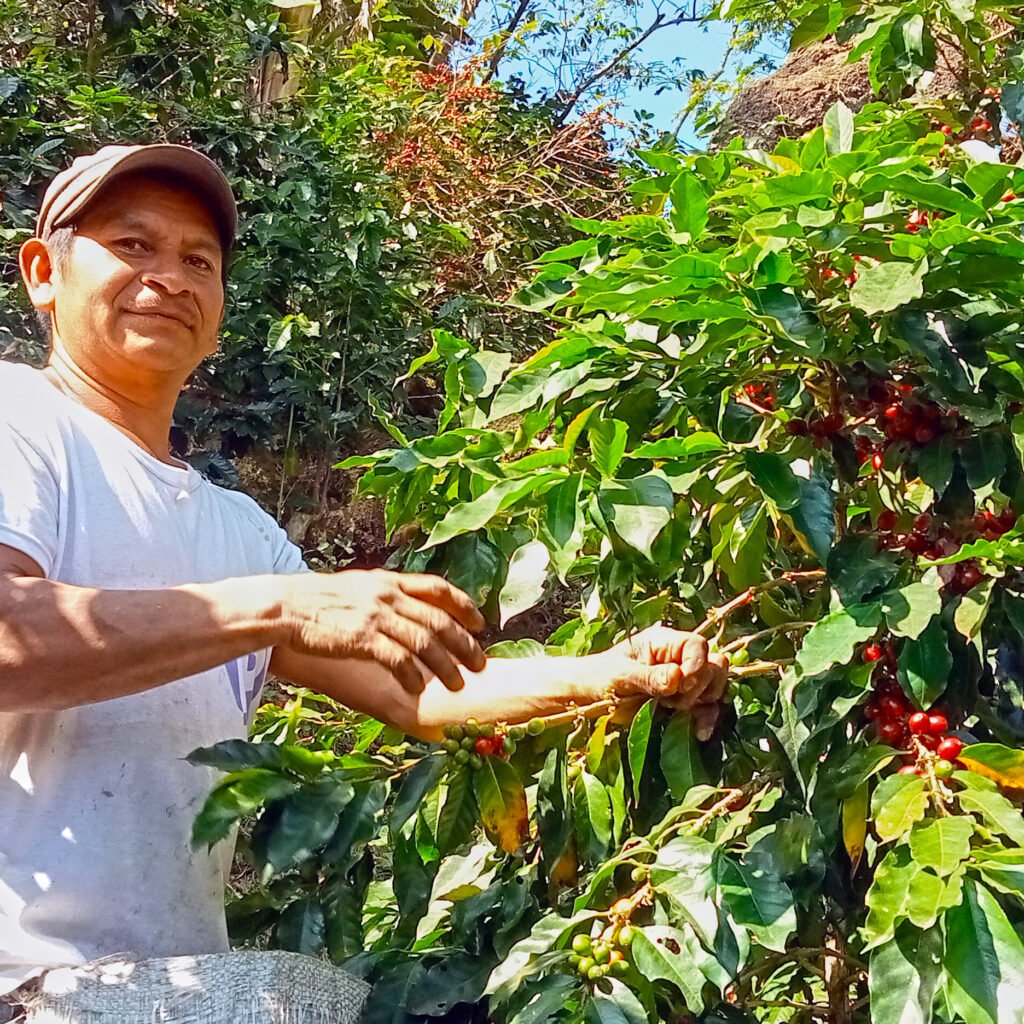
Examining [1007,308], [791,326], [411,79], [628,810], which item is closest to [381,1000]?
[628,810]

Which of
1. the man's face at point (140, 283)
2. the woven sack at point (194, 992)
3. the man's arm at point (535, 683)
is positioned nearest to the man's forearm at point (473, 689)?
the man's arm at point (535, 683)

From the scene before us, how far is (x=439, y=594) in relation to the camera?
114cm

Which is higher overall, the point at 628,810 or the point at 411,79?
the point at 411,79

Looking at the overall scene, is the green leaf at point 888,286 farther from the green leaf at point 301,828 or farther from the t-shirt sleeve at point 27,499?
the t-shirt sleeve at point 27,499

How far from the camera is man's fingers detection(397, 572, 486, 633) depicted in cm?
113

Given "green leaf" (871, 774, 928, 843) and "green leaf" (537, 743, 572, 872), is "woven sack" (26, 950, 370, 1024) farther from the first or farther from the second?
"green leaf" (871, 774, 928, 843)

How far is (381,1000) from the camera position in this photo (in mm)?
1363

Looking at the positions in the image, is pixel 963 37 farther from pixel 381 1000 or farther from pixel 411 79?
pixel 411 79

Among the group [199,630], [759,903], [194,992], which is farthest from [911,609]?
[194,992]

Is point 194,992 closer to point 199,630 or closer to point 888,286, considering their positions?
point 199,630

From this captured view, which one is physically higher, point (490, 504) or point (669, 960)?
point (490, 504)

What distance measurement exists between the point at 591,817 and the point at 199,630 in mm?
514

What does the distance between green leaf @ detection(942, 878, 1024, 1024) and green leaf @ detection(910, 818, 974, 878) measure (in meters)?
0.02

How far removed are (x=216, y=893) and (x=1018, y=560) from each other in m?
0.98
